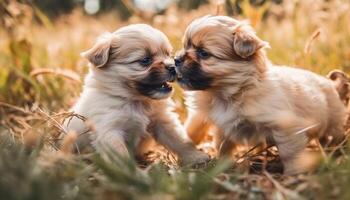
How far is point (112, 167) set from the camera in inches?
111

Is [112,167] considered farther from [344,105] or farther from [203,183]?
[344,105]

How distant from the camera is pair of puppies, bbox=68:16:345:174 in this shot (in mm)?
4078

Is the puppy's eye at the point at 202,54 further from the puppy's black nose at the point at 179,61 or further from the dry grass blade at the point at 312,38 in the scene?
the dry grass blade at the point at 312,38

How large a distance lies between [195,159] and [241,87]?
58 cm

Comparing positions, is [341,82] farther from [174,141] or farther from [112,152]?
[112,152]

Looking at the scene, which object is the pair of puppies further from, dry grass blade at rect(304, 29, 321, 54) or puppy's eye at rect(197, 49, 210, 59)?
dry grass blade at rect(304, 29, 321, 54)

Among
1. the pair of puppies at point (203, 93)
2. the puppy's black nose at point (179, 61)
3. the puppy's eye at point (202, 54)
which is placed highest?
the puppy's eye at point (202, 54)

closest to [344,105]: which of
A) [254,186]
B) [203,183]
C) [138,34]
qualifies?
[138,34]

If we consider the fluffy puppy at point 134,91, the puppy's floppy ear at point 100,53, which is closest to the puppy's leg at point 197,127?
the fluffy puppy at point 134,91

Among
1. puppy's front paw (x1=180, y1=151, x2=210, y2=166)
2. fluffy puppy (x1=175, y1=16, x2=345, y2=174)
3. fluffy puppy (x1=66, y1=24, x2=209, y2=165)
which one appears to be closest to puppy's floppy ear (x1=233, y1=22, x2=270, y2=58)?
fluffy puppy (x1=175, y1=16, x2=345, y2=174)

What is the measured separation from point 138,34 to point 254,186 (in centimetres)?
173

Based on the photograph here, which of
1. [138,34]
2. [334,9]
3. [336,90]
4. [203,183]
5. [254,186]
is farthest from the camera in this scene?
[334,9]

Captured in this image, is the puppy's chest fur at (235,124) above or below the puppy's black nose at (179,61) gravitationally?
below

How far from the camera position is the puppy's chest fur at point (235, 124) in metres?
4.11
